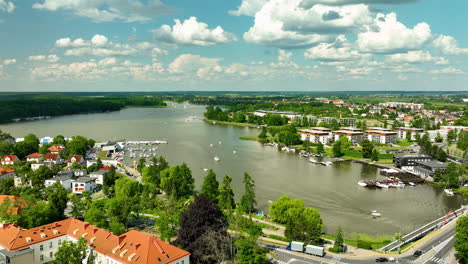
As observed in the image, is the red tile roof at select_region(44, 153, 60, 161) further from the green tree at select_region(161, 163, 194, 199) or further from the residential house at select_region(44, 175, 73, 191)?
the green tree at select_region(161, 163, 194, 199)

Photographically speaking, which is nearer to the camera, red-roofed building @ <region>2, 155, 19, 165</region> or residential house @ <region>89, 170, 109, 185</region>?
residential house @ <region>89, 170, 109, 185</region>

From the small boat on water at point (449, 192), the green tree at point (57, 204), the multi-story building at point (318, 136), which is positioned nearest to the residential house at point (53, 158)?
the green tree at point (57, 204)

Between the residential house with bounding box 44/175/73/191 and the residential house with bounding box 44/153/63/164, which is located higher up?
the residential house with bounding box 44/153/63/164

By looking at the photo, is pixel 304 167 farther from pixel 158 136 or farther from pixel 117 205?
pixel 158 136

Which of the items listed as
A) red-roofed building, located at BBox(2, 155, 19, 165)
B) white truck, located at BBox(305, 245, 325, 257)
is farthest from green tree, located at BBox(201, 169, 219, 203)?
red-roofed building, located at BBox(2, 155, 19, 165)

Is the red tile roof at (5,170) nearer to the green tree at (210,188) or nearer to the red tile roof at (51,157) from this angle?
the red tile roof at (51,157)

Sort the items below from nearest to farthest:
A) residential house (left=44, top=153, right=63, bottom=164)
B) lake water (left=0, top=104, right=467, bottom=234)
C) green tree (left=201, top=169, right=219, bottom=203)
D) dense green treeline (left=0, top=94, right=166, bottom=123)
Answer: lake water (left=0, top=104, right=467, bottom=234) < green tree (left=201, top=169, right=219, bottom=203) < residential house (left=44, top=153, right=63, bottom=164) < dense green treeline (left=0, top=94, right=166, bottom=123)

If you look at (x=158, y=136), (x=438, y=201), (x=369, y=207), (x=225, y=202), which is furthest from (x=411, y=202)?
(x=158, y=136)
